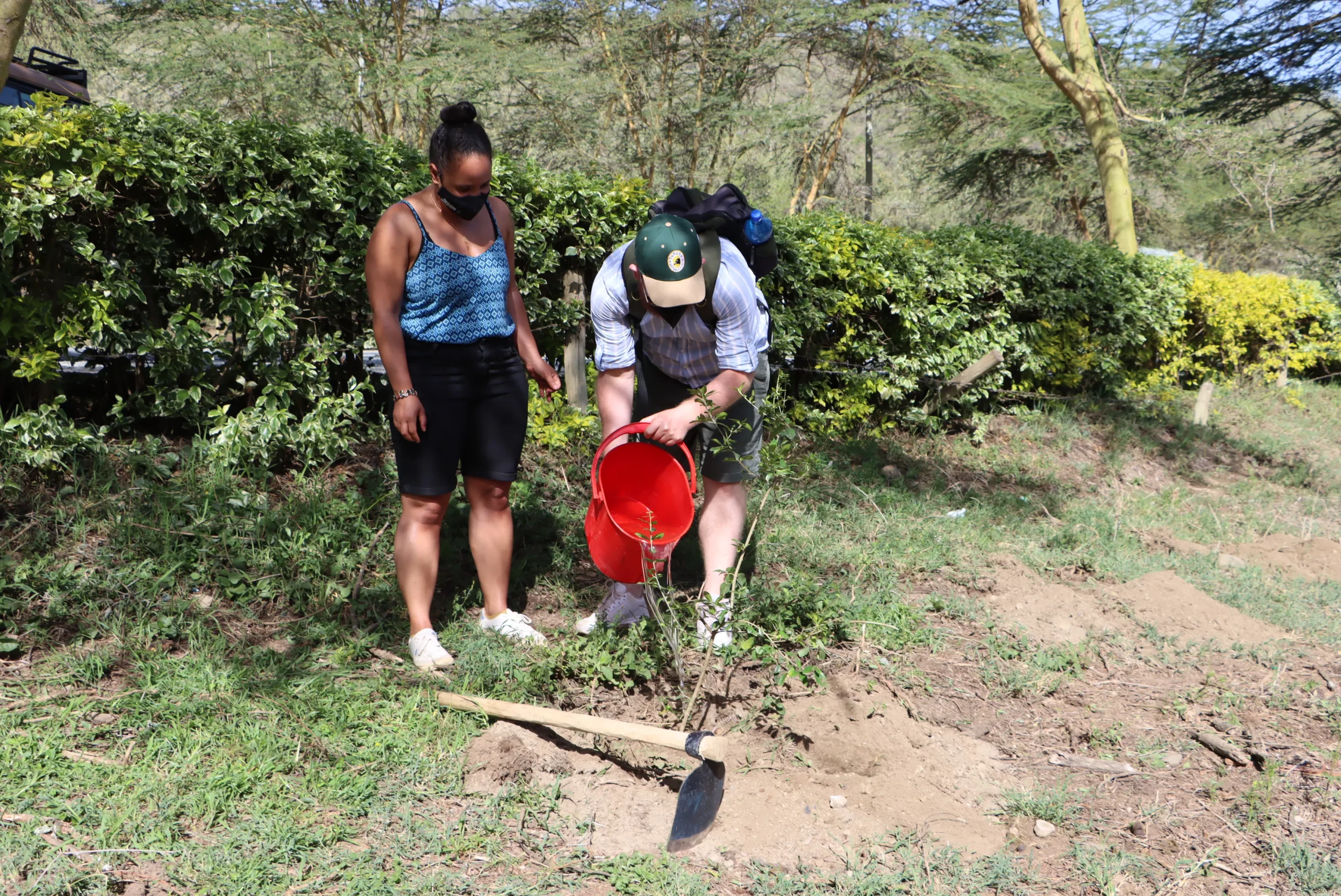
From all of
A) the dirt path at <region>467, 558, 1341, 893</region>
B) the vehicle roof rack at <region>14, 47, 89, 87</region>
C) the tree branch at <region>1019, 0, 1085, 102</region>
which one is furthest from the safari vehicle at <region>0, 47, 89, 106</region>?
the tree branch at <region>1019, 0, 1085, 102</region>

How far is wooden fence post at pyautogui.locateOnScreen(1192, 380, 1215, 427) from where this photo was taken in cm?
899

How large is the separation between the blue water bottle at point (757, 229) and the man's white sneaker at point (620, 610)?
137cm

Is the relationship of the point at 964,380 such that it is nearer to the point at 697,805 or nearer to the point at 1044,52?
the point at 697,805

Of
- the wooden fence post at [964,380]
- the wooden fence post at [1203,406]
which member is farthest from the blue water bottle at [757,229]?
the wooden fence post at [1203,406]

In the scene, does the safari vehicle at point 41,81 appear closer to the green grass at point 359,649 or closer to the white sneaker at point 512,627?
the green grass at point 359,649

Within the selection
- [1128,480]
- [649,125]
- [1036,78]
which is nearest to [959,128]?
[1036,78]

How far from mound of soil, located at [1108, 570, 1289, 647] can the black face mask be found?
11.2 feet

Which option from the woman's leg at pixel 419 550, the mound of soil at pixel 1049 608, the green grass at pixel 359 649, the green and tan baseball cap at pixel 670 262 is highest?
the green and tan baseball cap at pixel 670 262

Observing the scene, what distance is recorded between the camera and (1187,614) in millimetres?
4438

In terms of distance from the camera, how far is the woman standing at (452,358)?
311cm

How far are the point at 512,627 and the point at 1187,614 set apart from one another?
3.09 meters

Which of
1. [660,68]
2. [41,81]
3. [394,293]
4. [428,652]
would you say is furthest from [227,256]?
[660,68]

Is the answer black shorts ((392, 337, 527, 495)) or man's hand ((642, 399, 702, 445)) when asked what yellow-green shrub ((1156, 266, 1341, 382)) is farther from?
black shorts ((392, 337, 527, 495))

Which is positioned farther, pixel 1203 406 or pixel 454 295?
pixel 1203 406
